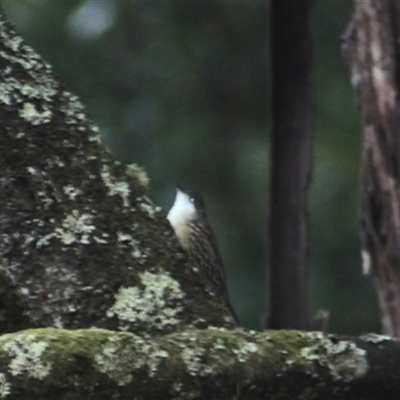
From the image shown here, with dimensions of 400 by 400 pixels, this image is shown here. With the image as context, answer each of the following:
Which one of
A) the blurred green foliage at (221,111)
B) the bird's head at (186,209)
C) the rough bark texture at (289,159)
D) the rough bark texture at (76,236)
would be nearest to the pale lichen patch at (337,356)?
the rough bark texture at (76,236)

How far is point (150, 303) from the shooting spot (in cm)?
288

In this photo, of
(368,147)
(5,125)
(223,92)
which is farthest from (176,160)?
(5,125)

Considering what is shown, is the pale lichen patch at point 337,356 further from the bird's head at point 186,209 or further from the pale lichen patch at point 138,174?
the bird's head at point 186,209

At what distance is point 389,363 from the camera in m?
2.87

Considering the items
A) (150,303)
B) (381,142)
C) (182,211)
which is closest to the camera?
(150,303)

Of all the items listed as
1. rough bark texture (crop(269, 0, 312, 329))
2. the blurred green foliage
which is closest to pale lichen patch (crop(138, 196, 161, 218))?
rough bark texture (crop(269, 0, 312, 329))

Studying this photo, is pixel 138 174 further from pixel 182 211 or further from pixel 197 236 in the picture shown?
pixel 182 211

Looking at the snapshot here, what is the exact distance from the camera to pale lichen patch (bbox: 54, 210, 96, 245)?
9.56ft

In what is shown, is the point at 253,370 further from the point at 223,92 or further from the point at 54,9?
the point at 223,92

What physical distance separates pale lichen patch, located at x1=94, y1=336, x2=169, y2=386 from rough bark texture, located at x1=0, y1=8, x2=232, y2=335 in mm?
158

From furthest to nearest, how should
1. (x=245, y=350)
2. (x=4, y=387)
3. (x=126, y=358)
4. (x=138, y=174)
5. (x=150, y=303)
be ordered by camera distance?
(x=138, y=174) < (x=150, y=303) < (x=245, y=350) < (x=126, y=358) < (x=4, y=387)

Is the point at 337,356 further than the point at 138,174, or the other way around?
the point at 138,174

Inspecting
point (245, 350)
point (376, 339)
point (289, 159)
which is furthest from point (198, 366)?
point (289, 159)

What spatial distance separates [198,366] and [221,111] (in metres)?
9.01
